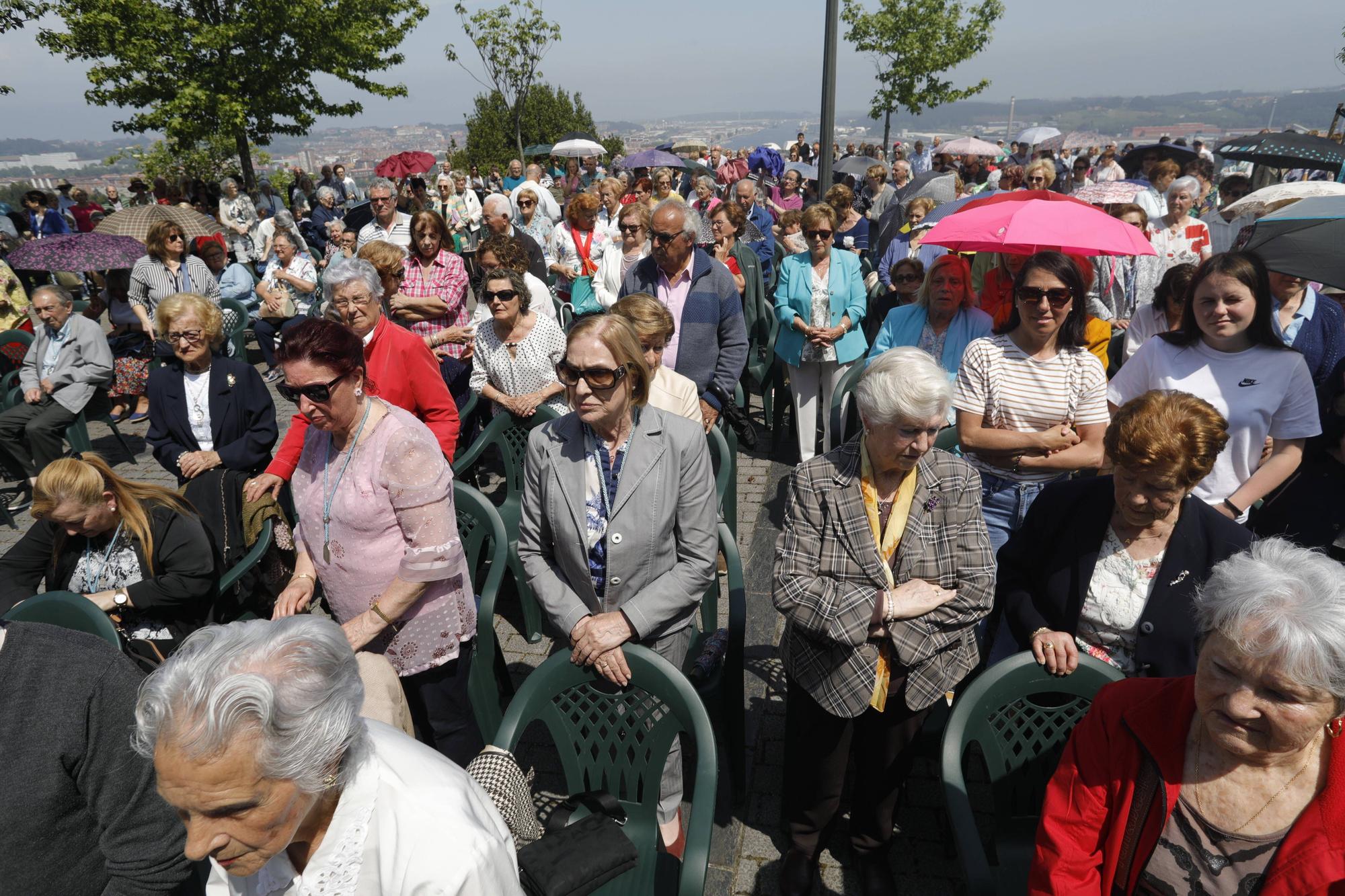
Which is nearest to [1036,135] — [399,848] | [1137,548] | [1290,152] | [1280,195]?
[1290,152]

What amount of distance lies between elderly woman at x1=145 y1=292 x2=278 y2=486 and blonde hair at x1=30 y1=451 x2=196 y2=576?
1.06 metres

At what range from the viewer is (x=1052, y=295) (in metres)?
3.22

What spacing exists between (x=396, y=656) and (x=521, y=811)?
96cm

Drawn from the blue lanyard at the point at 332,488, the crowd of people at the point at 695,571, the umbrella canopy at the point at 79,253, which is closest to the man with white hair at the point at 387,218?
the umbrella canopy at the point at 79,253

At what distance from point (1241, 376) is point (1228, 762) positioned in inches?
80.3

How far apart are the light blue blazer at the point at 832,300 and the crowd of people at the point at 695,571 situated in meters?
0.61

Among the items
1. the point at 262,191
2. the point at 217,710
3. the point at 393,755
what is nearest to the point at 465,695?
the point at 393,755

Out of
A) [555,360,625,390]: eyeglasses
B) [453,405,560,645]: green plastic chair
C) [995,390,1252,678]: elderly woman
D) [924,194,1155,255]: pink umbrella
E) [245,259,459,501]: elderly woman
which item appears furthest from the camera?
[453,405,560,645]: green plastic chair

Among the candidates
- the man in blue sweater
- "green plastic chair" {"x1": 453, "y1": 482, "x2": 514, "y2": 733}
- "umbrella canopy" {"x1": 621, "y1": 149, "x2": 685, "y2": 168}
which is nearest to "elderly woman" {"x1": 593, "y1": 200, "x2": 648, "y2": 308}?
the man in blue sweater

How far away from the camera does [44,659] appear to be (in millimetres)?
1934

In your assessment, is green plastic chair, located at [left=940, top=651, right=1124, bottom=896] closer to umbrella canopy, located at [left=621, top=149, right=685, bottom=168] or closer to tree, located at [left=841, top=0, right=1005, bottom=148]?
umbrella canopy, located at [left=621, top=149, right=685, bottom=168]

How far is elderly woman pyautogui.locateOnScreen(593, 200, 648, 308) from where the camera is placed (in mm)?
6613

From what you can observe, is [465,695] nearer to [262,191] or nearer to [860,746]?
[860,746]

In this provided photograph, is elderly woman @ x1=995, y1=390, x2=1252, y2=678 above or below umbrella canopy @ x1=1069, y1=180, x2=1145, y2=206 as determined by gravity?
below
